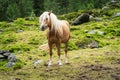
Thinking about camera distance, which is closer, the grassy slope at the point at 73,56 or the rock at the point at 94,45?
the grassy slope at the point at 73,56

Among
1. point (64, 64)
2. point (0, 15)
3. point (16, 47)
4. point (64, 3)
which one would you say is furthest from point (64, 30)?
point (64, 3)

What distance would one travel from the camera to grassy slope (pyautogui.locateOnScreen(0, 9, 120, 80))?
13969 mm

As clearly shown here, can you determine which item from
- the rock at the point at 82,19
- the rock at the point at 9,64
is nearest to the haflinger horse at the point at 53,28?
the rock at the point at 9,64

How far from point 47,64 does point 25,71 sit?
55.9 inches

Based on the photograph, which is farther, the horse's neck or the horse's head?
the horse's neck

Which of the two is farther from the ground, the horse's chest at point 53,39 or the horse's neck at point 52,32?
the horse's neck at point 52,32

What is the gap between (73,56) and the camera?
18156 millimetres

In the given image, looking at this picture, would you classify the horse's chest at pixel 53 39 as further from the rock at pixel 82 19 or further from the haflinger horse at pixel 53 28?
the rock at pixel 82 19

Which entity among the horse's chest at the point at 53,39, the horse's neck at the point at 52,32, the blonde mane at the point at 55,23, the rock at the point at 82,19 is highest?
the blonde mane at the point at 55,23

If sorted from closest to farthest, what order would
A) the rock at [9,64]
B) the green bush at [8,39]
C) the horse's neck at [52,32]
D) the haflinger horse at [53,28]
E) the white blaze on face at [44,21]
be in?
the white blaze on face at [44,21]
the haflinger horse at [53,28]
the horse's neck at [52,32]
the rock at [9,64]
the green bush at [8,39]

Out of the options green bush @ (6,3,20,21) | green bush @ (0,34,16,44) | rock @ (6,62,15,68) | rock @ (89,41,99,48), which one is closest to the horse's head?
rock @ (6,62,15,68)

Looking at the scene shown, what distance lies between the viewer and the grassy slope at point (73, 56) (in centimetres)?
1397

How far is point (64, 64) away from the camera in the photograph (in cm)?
1627

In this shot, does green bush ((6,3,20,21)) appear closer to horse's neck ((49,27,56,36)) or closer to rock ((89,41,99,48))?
rock ((89,41,99,48))
